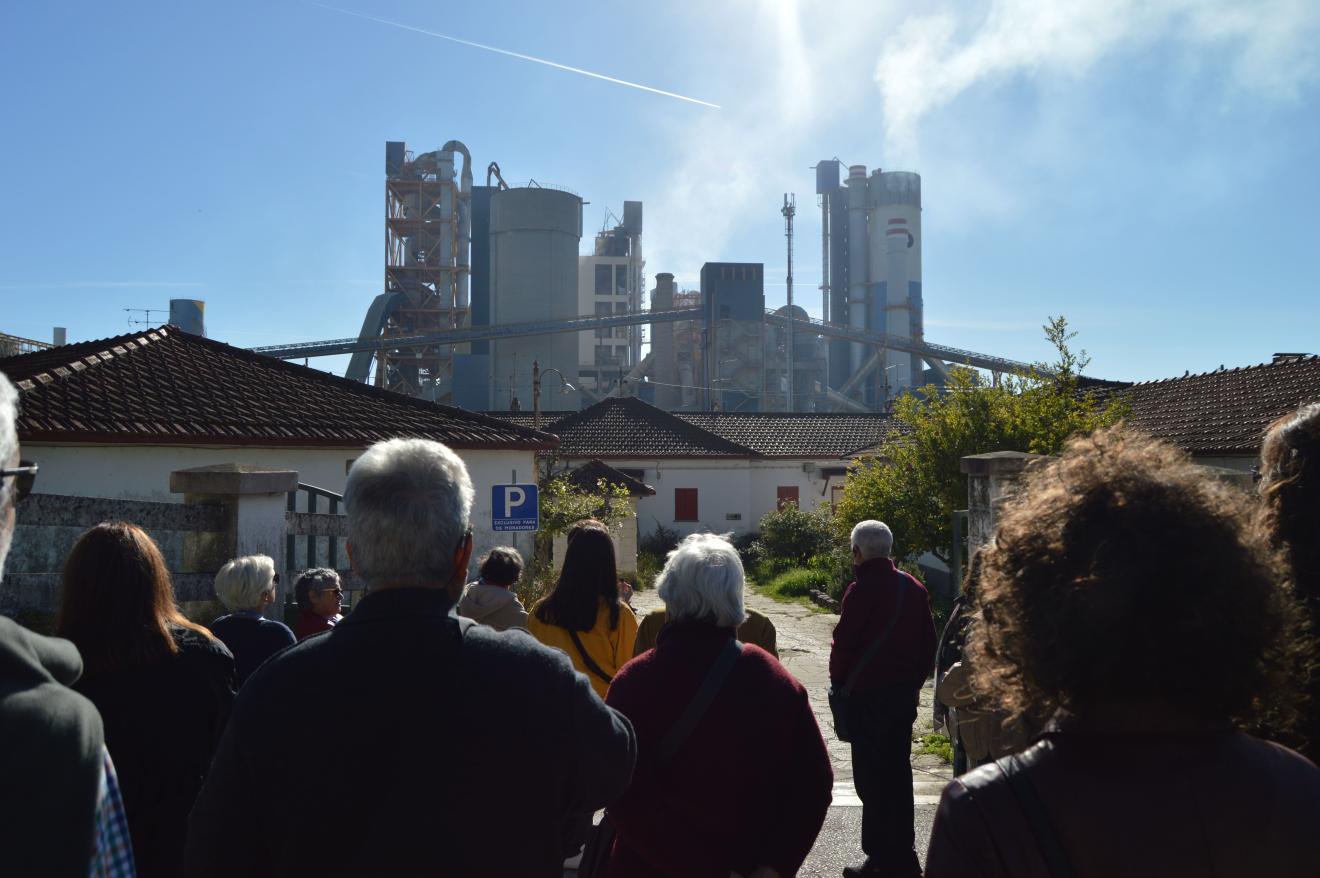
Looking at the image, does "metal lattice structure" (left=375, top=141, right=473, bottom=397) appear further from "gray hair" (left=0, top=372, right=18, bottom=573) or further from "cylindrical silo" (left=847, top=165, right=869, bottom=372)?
"gray hair" (left=0, top=372, right=18, bottom=573)

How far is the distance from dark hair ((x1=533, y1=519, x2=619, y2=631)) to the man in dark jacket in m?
2.86

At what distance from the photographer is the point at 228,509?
6504mm

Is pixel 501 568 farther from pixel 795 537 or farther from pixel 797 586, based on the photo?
pixel 795 537

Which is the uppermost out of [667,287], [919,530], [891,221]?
[891,221]

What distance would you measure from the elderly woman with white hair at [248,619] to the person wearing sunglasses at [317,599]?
0.97 m

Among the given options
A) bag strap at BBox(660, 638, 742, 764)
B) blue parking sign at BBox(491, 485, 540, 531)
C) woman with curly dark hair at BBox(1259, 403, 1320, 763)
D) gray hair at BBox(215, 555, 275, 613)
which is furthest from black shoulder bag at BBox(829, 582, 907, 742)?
blue parking sign at BBox(491, 485, 540, 531)

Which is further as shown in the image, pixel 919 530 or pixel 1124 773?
pixel 919 530

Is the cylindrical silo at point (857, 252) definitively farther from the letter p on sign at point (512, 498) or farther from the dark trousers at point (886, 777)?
the dark trousers at point (886, 777)

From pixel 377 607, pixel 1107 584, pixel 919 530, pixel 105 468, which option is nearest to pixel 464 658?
pixel 377 607

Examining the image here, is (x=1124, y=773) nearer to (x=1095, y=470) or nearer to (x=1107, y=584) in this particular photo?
(x=1107, y=584)

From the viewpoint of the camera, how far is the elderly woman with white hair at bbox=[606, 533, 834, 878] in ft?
9.52

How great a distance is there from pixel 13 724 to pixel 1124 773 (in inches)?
62.9

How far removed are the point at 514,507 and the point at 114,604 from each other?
375 inches

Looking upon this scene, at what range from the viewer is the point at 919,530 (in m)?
14.9
